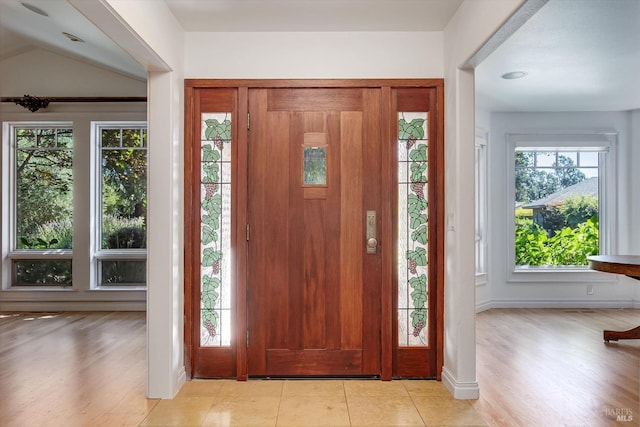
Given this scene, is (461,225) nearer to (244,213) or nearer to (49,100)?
(244,213)

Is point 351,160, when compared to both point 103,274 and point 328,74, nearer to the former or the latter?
point 328,74

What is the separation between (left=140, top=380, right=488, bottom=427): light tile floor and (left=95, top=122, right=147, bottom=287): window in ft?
9.45

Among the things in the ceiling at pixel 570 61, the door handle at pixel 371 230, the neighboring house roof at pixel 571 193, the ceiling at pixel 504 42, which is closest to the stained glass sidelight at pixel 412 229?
the door handle at pixel 371 230

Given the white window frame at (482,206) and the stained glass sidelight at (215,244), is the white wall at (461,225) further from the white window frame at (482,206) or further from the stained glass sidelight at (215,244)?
the white window frame at (482,206)

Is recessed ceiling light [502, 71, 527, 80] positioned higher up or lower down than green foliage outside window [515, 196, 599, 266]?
higher up

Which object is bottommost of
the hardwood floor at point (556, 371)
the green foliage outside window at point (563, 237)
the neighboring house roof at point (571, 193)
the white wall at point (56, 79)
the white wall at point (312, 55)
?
the hardwood floor at point (556, 371)

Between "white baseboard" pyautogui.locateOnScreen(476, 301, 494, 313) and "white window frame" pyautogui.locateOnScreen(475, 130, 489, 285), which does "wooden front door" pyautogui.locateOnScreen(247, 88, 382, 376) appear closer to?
"white baseboard" pyautogui.locateOnScreen(476, 301, 494, 313)

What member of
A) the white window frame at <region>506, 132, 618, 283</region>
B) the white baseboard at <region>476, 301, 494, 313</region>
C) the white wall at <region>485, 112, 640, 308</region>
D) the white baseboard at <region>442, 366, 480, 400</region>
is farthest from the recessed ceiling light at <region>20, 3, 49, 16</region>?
the white baseboard at <region>476, 301, 494, 313</region>

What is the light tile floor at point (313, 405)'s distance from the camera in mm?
2486

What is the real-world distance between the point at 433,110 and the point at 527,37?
3.14ft

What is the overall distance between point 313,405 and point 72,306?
13.0 ft

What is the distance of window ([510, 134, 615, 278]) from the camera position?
5.84 meters

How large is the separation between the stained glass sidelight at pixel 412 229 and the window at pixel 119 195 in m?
3.54

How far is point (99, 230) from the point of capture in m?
5.46
